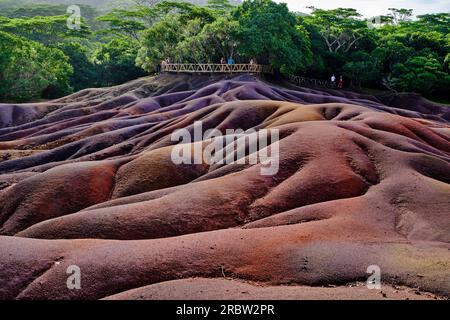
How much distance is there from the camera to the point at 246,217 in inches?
699

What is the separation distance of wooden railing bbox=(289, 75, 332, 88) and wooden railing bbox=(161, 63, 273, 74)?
5.03 meters

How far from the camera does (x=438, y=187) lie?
18.4 metres

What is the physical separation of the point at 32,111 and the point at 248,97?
2788cm

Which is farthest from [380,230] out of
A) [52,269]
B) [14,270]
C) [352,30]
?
[352,30]

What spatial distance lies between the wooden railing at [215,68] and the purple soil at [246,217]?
89.7ft

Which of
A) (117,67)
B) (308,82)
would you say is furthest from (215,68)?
(117,67)

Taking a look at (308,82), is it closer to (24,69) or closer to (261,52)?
(261,52)

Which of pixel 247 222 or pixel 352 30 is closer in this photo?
pixel 247 222

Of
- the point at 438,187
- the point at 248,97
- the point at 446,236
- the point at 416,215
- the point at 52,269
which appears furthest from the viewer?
the point at 248,97

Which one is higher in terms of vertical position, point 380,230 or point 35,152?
point 380,230

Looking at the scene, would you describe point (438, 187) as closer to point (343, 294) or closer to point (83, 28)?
point (343, 294)

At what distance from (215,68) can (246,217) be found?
161 ft

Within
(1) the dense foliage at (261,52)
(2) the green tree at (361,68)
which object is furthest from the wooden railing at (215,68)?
(2) the green tree at (361,68)
